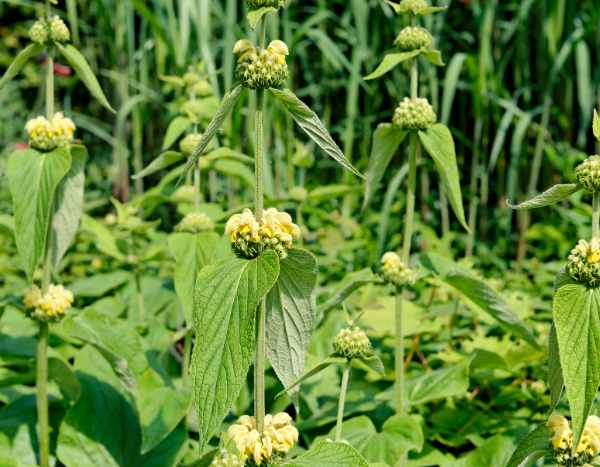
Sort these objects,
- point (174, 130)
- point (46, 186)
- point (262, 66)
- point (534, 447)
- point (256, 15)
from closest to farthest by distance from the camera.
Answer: point (256, 15) < point (262, 66) < point (534, 447) < point (46, 186) < point (174, 130)

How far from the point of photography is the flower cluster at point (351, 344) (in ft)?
5.25

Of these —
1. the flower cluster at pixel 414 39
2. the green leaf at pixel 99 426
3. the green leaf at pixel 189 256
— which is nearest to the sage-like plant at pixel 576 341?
the flower cluster at pixel 414 39

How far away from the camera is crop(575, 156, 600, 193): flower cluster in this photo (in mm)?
1328

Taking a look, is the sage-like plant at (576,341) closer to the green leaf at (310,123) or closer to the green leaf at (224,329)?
the green leaf at (310,123)

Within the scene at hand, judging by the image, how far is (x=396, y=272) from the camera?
6.49 ft

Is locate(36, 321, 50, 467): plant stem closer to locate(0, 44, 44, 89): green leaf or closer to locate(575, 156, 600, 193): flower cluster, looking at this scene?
locate(0, 44, 44, 89): green leaf

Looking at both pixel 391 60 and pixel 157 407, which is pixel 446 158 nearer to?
pixel 391 60

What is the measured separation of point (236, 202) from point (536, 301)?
1563 mm

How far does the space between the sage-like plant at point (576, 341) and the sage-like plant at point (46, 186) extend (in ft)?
3.36

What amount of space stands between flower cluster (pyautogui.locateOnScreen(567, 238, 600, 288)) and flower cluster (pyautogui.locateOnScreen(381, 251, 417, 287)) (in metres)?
0.65

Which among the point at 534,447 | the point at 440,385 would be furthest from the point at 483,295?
the point at 534,447

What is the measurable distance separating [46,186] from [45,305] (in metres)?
0.34

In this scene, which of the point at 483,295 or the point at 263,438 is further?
the point at 483,295

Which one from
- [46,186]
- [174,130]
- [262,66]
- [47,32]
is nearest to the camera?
[262,66]
